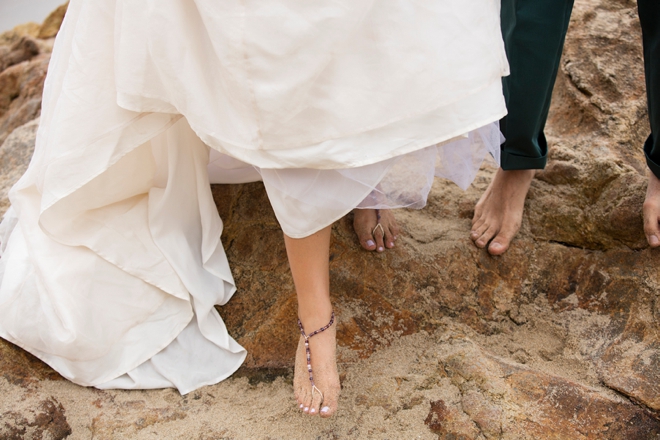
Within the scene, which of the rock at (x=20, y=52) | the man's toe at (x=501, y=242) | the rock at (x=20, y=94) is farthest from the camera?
the rock at (x=20, y=52)

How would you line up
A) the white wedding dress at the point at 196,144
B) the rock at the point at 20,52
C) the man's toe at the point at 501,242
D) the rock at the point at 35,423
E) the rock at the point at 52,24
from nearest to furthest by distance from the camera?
the white wedding dress at the point at 196,144
the rock at the point at 35,423
the man's toe at the point at 501,242
the rock at the point at 20,52
the rock at the point at 52,24

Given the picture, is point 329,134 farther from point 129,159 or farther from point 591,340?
point 591,340

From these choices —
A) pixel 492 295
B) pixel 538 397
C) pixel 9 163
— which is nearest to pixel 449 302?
pixel 492 295

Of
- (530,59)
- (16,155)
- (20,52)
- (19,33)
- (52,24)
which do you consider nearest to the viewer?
(530,59)

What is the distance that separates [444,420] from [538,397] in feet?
0.66

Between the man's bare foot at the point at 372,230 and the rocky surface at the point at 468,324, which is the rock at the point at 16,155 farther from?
the man's bare foot at the point at 372,230

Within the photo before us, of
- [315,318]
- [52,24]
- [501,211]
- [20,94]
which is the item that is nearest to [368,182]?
[315,318]

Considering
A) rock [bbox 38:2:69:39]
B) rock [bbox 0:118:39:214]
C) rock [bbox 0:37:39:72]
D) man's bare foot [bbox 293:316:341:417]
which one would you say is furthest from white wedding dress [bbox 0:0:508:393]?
rock [bbox 38:2:69:39]

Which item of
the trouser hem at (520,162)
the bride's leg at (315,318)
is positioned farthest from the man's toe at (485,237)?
the bride's leg at (315,318)

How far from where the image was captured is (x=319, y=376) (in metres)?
1.18

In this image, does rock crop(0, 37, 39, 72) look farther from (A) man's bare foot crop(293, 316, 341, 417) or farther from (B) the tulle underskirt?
(A) man's bare foot crop(293, 316, 341, 417)

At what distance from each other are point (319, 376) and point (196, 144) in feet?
2.02

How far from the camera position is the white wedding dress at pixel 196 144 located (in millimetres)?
938

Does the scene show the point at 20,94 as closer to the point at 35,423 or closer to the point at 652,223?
the point at 35,423
